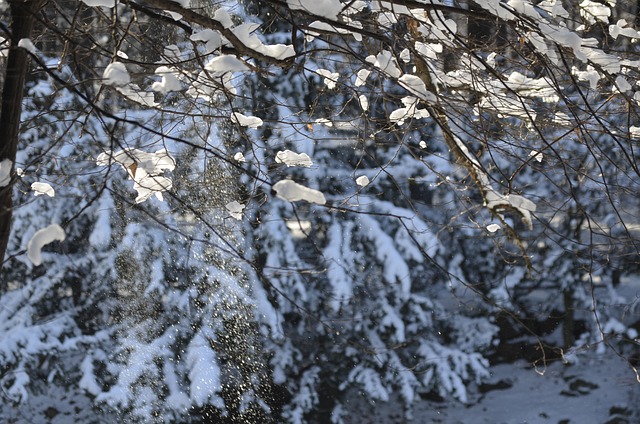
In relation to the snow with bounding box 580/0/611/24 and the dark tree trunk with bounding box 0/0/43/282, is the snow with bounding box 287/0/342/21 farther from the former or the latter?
the snow with bounding box 580/0/611/24

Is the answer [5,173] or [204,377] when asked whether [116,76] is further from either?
[204,377]

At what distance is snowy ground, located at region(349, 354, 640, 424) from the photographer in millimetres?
4988

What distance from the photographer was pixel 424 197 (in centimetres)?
517

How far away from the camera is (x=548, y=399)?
16.7ft

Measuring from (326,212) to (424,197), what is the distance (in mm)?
788

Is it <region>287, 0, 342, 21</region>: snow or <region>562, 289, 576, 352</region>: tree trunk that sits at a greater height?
<region>287, 0, 342, 21</region>: snow

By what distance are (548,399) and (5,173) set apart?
452cm

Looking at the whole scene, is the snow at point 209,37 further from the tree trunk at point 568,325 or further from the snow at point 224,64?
the tree trunk at point 568,325

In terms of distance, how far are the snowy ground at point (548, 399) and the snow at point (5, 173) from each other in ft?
12.8

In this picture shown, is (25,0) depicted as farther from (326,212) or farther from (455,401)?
(455,401)

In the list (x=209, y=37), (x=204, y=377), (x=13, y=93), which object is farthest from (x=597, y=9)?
(x=204, y=377)

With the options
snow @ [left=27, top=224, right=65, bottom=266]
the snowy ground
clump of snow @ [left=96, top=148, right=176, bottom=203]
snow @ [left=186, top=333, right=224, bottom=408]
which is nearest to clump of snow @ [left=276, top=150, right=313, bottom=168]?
clump of snow @ [left=96, top=148, right=176, bottom=203]

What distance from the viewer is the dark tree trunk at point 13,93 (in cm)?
147

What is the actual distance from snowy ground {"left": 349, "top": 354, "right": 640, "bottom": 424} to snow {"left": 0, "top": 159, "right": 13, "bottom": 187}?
3894mm
